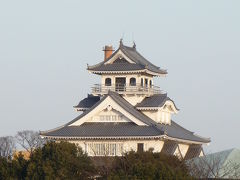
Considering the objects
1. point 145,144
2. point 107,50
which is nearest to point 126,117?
point 145,144

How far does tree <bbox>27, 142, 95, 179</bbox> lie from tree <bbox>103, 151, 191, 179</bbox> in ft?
7.56

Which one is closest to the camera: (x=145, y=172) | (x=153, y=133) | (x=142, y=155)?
(x=145, y=172)

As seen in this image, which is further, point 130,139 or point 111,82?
point 111,82

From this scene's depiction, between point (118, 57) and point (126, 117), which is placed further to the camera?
point (118, 57)

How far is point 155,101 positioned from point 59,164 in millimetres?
15634

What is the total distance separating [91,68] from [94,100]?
297 cm

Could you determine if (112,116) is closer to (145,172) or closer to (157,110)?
(157,110)

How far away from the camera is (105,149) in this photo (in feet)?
219

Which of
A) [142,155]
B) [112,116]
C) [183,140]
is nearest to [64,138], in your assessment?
[112,116]

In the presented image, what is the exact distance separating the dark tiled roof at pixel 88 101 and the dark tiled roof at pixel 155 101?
424 centimetres

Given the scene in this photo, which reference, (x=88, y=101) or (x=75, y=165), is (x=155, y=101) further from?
(x=75, y=165)

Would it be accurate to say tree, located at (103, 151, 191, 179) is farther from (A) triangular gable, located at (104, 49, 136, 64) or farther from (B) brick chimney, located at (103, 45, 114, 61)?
(B) brick chimney, located at (103, 45, 114, 61)

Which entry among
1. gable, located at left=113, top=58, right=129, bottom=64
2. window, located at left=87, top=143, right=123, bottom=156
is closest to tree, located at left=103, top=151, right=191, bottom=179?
window, located at left=87, top=143, right=123, bottom=156

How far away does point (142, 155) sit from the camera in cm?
5453
